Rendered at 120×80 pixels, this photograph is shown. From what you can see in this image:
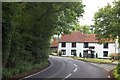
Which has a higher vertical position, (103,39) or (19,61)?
(103,39)

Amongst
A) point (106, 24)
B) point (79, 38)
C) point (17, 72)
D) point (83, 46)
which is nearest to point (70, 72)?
point (17, 72)

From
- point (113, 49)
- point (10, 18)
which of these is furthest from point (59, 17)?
point (113, 49)

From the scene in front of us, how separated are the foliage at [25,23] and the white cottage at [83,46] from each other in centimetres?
5059

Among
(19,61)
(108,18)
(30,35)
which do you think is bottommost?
(19,61)

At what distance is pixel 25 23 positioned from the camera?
3183cm

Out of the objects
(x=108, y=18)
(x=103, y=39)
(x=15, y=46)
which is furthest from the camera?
(x=103, y=39)

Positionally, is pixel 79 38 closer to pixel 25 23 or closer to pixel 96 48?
pixel 96 48

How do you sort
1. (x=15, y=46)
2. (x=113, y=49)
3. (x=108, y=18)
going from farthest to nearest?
1. (x=113, y=49)
2. (x=108, y=18)
3. (x=15, y=46)

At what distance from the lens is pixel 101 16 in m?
45.5

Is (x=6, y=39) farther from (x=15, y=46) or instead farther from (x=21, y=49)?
(x=21, y=49)

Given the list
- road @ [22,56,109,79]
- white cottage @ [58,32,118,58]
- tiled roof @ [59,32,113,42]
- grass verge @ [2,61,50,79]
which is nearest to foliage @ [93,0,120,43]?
road @ [22,56,109,79]

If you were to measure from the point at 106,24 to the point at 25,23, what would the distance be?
16.9m

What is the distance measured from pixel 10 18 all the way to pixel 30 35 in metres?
13.7

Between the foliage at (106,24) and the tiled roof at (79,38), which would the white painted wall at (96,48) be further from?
the foliage at (106,24)
